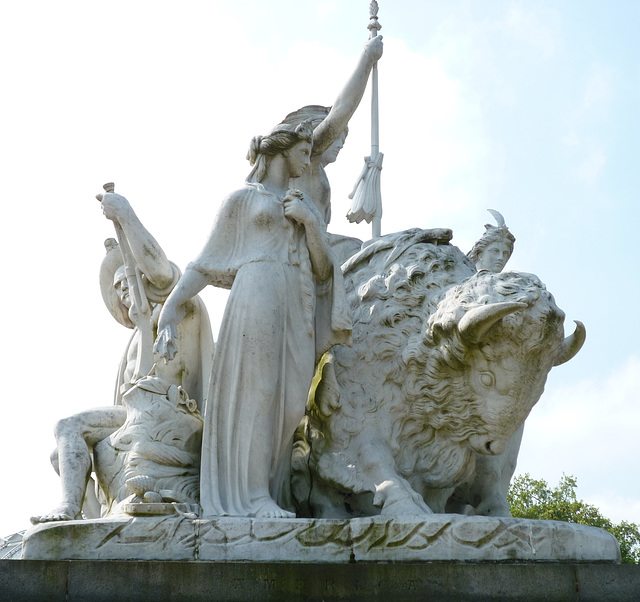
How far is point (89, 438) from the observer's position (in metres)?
7.17

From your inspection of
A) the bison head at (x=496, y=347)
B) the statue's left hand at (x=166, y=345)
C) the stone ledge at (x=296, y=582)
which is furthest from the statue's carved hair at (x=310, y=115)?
the stone ledge at (x=296, y=582)

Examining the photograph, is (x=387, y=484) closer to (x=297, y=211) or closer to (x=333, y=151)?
(x=297, y=211)

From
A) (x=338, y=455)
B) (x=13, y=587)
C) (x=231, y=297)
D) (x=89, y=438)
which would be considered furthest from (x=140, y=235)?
(x=13, y=587)

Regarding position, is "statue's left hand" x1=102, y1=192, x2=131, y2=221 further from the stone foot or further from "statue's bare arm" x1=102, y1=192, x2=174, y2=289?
the stone foot

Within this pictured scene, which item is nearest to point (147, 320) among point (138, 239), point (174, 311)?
point (138, 239)

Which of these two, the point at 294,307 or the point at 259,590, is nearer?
the point at 259,590

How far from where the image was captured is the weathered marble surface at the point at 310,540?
20.2ft

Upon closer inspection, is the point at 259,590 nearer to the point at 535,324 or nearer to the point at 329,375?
the point at 329,375

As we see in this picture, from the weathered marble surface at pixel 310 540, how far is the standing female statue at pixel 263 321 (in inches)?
8.6

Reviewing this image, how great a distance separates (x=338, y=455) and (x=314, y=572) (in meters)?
1.40

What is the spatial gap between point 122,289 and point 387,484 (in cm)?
267

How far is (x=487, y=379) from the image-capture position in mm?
7078

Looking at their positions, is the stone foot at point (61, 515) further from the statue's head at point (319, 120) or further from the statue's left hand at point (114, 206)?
the statue's head at point (319, 120)

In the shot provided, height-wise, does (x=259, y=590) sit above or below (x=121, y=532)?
below
